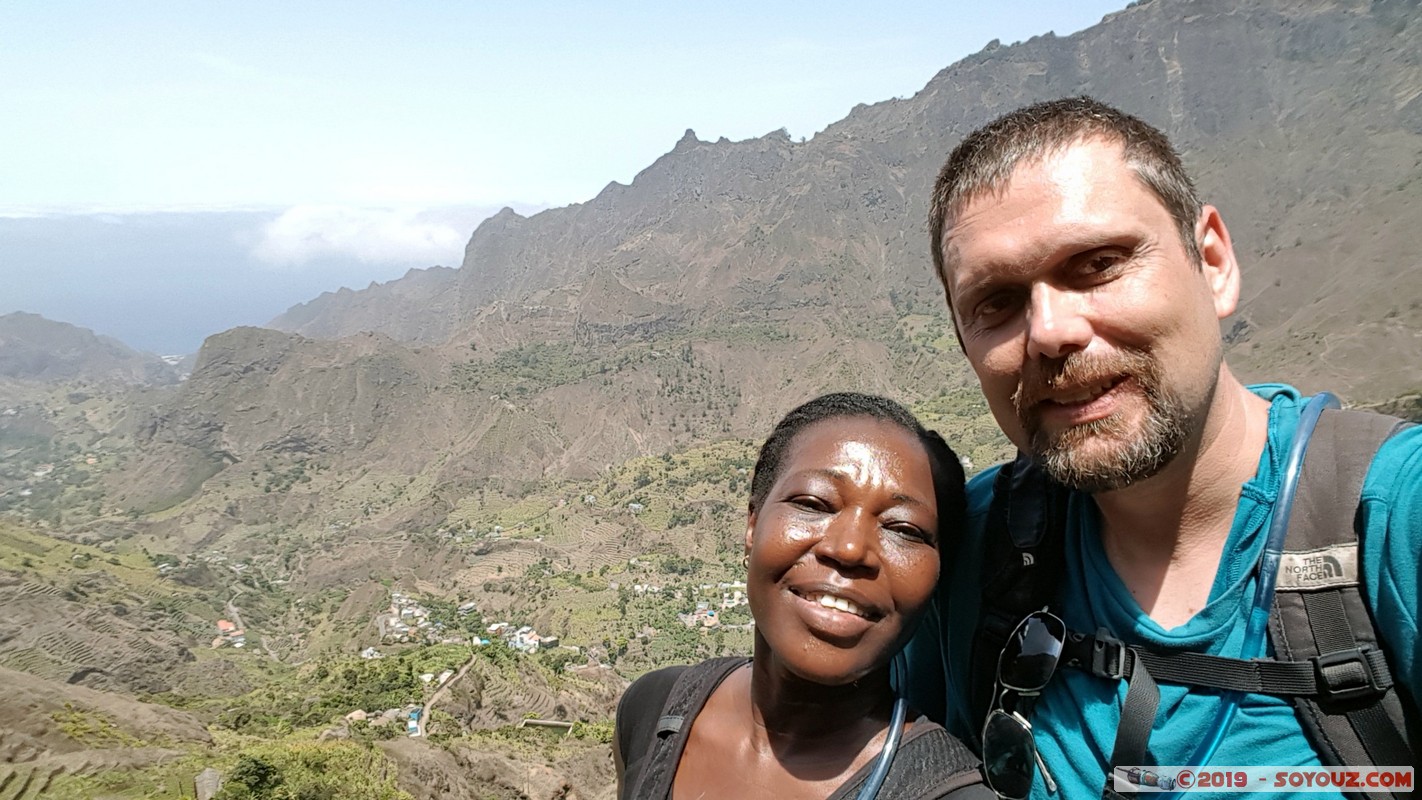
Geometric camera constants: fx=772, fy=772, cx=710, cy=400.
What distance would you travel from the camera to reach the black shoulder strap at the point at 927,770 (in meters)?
1.56

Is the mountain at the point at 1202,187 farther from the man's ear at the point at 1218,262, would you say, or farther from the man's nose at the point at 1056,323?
the man's nose at the point at 1056,323

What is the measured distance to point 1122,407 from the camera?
Answer: 5.01 feet

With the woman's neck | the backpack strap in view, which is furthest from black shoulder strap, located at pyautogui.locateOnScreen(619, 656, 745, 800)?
the backpack strap

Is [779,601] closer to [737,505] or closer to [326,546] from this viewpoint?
[737,505]

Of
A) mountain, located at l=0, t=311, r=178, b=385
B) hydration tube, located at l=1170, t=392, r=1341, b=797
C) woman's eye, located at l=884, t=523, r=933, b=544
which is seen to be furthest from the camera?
mountain, located at l=0, t=311, r=178, b=385

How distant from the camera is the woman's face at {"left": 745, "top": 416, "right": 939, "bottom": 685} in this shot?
168 cm

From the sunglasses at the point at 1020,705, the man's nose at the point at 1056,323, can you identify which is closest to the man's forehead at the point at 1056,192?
the man's nose at the point at 1056,323

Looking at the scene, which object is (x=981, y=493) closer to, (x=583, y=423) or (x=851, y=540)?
(x=851, y=540)

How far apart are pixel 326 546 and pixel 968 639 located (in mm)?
86636

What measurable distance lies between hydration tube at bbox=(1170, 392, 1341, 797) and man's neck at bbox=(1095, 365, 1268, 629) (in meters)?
0.10

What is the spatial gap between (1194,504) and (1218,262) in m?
0.54

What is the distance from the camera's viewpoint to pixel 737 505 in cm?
7288

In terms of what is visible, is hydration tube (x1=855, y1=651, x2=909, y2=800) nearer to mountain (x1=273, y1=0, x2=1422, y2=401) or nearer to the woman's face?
the woman's face

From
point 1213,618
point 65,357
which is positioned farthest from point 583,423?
point 65,357
